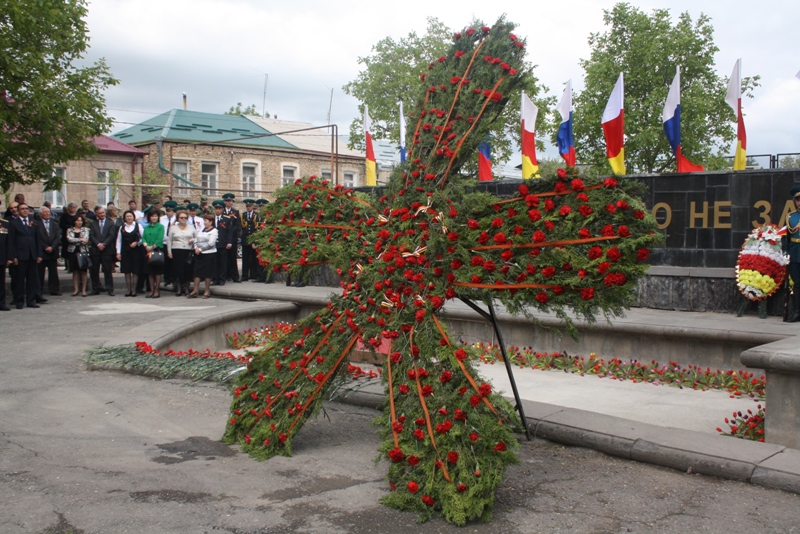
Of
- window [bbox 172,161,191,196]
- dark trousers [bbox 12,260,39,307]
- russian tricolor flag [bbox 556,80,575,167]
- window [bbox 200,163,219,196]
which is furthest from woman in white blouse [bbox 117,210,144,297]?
window [bbox 200,163,219,196]

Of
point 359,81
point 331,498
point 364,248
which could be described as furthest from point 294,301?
point 359,81

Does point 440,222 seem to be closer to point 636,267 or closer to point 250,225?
point 636,267

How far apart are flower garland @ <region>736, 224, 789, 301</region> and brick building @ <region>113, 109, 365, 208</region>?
92.5 ft

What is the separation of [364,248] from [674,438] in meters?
2.47

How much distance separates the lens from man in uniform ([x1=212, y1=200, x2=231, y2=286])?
16328 mm

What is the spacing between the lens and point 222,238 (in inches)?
649

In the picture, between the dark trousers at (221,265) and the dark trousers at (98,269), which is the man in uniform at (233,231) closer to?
the dark trousers at (221,265)

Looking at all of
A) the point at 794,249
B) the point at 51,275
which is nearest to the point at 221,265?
the point at 51,275

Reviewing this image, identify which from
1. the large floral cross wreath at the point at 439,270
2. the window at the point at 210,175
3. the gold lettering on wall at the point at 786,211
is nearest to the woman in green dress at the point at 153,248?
the large floral cross wreath at the point at 439,270

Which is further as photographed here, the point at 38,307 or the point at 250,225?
the point at 250,225

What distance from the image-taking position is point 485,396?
4270mm

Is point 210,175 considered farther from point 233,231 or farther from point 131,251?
point 131,251

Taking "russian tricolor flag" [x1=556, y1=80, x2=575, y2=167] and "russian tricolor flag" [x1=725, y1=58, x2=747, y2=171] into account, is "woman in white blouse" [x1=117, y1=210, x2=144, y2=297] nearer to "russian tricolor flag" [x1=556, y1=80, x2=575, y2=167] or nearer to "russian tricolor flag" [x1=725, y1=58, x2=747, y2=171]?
"russian tricolor flag" [x1=556, y1=80, x2=575, y2=167]

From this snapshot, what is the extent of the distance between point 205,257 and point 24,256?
3173 millimetres
